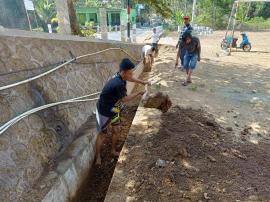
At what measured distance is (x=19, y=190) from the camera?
2.65 meters

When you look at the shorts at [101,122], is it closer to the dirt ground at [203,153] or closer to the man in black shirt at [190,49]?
the dirt ground at [203,153]

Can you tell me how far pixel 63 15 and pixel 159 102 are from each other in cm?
423

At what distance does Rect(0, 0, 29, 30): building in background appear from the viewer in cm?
734

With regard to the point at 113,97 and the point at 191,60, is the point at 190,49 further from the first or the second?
the point at 113,97

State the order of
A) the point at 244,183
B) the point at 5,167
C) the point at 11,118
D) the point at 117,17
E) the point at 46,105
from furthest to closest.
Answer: the point at 117,17
the point at 46,105
the point at 244,183
the point at 11,118
the point at 5,167

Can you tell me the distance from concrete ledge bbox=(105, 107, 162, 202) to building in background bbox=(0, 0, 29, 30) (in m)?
5.02

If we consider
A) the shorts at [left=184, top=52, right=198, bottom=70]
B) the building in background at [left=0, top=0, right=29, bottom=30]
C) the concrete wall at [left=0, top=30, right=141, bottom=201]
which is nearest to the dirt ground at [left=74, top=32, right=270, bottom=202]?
the shorts at [left=184, top=52, right=198, bottom=70]

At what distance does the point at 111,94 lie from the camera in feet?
12.5

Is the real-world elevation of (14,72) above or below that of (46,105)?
above

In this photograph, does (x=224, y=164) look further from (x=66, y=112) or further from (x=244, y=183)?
(x=66, y=112)

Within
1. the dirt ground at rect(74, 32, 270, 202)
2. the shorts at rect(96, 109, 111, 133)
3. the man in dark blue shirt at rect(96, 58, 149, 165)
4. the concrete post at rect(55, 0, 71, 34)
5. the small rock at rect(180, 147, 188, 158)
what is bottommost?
the dirt ground at rect(74, 32, 270, 202)

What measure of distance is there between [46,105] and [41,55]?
3.79ft

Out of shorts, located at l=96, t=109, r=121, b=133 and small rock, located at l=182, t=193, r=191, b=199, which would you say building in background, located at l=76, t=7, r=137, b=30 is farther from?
small rock, located at l=182, t=193, r=191, b=199

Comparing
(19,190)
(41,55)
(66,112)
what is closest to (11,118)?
(19,190)
